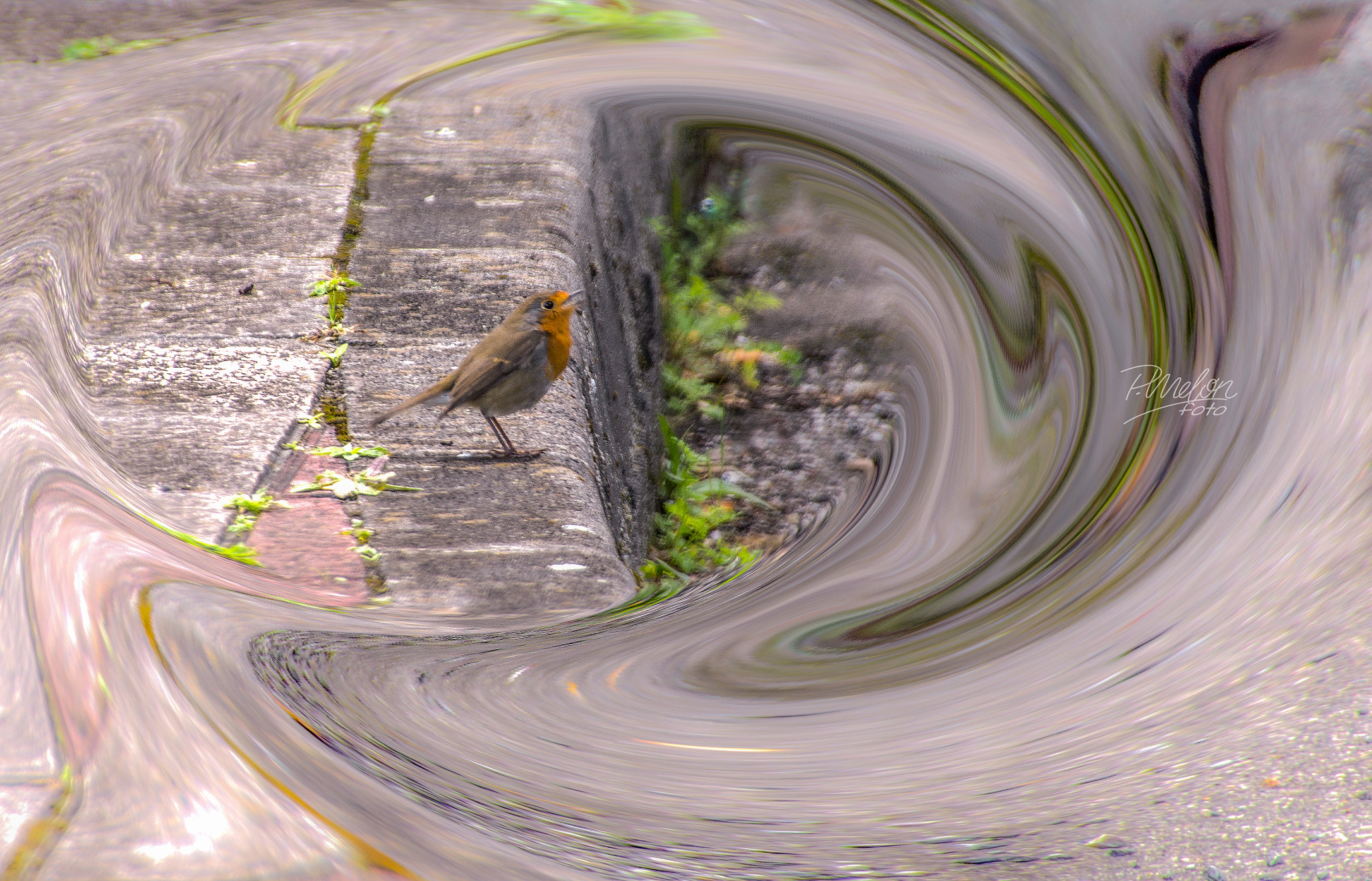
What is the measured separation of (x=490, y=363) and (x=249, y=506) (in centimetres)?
76

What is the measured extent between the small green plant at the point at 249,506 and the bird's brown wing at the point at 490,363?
1.90ft

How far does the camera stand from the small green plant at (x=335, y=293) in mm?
3547

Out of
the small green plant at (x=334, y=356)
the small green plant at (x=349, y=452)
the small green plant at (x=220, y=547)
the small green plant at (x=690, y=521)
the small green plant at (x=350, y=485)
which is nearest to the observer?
the small green plant at (x=220, y=547)

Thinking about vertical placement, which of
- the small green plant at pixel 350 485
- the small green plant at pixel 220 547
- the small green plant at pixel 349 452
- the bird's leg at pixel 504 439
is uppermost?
the bird's leg at pixel 504 439

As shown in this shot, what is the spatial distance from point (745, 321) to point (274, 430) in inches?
148

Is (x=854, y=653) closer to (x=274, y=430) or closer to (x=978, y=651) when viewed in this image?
(x=978, y=651)

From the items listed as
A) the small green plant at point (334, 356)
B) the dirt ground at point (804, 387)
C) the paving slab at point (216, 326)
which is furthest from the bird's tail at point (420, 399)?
the dirt ground at point (804, 387)

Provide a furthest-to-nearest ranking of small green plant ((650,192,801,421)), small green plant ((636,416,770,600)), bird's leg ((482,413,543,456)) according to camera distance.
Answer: small green plant ((650,192,801,421)) < small green plant ((636,416,770,600)) < bird's leg ((482,413,543,456))

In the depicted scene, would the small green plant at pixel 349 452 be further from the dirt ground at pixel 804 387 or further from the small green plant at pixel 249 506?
the dirt ground at pixel 804 387

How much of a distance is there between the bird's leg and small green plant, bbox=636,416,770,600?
837 millimetres

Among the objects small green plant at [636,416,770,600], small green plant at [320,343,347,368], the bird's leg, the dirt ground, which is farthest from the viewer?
the dirt ground

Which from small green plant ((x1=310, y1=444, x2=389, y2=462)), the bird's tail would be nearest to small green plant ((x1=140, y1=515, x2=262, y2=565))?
small green plant ((x1=310, y1=444, x2=389, y2=462))

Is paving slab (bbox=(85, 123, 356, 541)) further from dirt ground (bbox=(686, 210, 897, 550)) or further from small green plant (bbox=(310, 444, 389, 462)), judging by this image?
dirt ground (bbox=(686, 210, 897, 550))

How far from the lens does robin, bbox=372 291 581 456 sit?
118 inches
